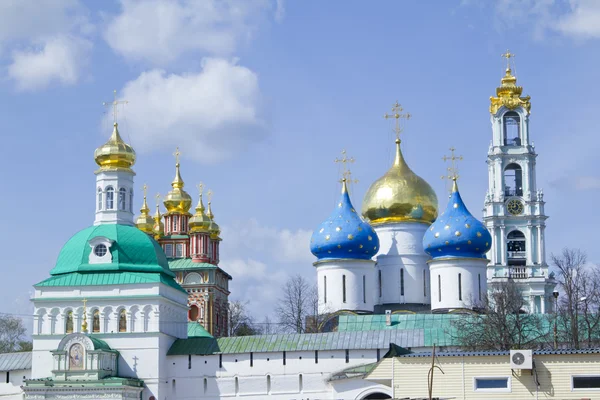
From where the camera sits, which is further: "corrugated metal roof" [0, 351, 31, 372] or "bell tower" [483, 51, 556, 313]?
"bell tower" [483, 51, 556, 313]

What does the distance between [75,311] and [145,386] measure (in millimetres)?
3306

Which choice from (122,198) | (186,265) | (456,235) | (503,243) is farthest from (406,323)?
(503,243)

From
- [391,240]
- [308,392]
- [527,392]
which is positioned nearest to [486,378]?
[527,392]

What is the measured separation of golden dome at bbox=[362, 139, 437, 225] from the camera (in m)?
51.1

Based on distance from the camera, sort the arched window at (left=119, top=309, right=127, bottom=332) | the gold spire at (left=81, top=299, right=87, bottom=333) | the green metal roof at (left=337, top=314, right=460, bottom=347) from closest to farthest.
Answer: the gold spire at (left=81, top=299, right=87, bottom=333) < the arched window at (left=119, top=309, right=127, bottom=332) < the green metal roof at (left=337, top=314, right=460, bottom=347)

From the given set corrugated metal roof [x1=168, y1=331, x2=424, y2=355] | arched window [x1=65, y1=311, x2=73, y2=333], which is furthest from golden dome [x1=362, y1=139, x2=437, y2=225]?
arched window [x1=65, y1=311, x2=73, y2=333]

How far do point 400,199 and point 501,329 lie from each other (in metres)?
11.8

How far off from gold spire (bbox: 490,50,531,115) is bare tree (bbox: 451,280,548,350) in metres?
20.0

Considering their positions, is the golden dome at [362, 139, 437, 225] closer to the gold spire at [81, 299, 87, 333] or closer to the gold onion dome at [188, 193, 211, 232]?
the gold onion dome at [188, 193, 211, 232]

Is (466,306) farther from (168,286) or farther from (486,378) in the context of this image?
(486,378)

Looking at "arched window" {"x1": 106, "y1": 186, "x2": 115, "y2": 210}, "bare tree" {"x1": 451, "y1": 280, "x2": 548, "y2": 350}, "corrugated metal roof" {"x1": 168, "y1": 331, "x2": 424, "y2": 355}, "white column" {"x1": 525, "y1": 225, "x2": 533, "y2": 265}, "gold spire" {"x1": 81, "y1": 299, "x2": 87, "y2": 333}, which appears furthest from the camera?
"white column" {"x1": 525, "y1": 225, "x2": 533, "y2": 265}

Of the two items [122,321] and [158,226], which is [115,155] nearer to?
[122,321]

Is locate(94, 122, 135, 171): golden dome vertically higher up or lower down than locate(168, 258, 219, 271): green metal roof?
higher up

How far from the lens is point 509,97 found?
6300cm
